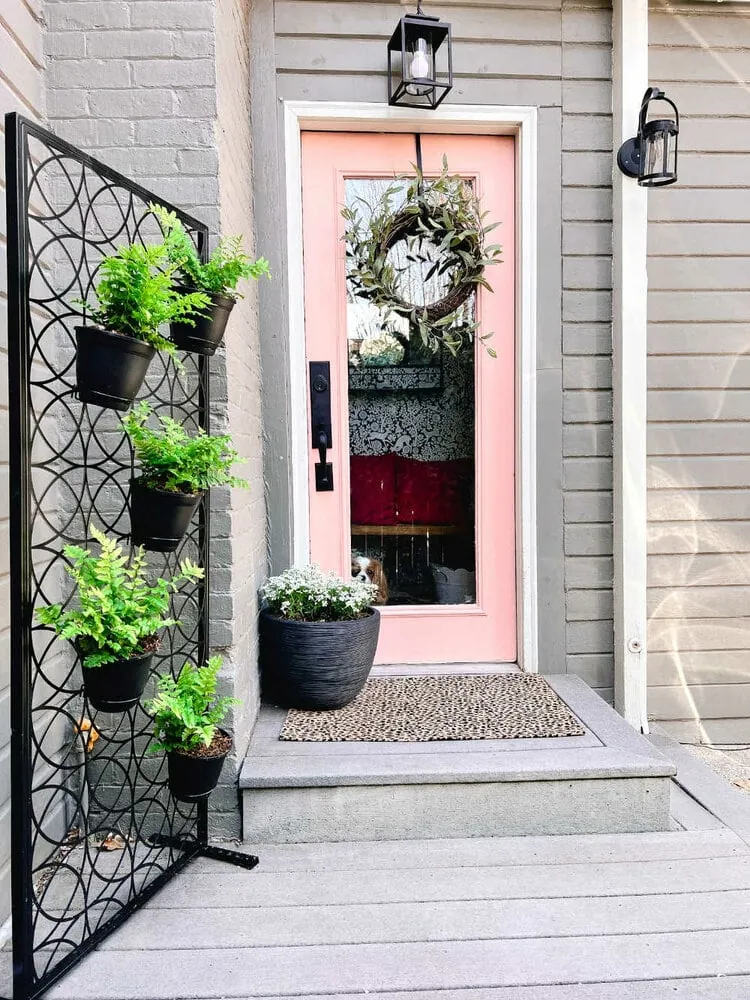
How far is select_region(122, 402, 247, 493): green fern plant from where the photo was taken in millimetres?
1549

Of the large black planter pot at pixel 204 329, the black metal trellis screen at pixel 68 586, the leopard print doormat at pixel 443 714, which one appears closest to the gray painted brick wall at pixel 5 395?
the black metal trellis screen at pixel 68 586

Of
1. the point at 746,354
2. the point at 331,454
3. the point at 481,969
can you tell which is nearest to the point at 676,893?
the point at 481,969

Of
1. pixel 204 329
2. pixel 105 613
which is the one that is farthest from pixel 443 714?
pixel 204 329

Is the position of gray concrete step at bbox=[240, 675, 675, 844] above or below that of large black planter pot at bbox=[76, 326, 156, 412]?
below

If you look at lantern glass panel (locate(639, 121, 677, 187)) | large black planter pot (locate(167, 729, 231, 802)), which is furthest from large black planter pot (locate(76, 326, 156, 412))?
lantern glass panel (locate(639, 121, 677, 187))

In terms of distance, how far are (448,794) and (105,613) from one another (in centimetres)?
103

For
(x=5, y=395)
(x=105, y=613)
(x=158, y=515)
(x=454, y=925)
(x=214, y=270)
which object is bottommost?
(x=454, y=925)

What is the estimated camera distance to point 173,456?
154 cm

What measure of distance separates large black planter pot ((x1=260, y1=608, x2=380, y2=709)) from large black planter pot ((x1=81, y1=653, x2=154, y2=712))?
77 centimetres

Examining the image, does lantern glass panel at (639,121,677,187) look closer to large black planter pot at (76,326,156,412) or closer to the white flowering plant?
the white flowering plant

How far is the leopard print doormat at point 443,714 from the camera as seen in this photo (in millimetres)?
2113

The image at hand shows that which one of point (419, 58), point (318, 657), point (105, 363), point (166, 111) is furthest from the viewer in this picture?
point (419, 58)

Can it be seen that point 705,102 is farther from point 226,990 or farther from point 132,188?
point 226,990

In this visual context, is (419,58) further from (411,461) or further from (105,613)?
(105,613)
